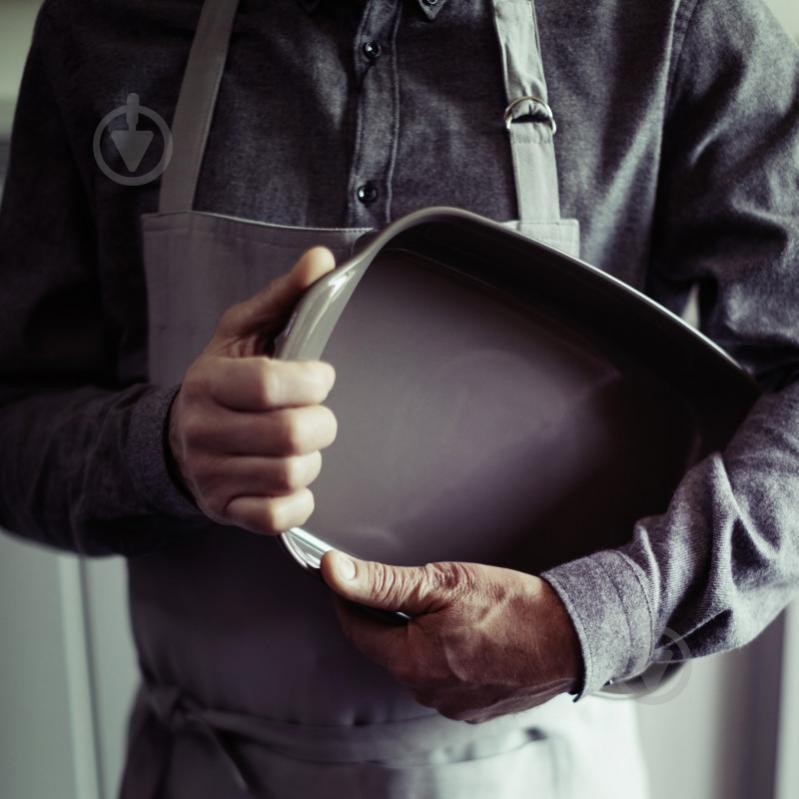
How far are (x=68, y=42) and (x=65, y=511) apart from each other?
0.33 meters

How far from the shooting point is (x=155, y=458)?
49cm

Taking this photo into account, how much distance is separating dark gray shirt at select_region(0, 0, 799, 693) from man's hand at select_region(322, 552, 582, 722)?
0.15 feet

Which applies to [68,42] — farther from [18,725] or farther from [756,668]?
[756,668]

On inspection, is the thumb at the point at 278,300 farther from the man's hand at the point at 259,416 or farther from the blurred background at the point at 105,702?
the blurred background at the point at 105,702

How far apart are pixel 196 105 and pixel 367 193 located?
0.13 metres

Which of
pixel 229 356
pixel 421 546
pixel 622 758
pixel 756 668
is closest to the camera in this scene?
pixel 229 356

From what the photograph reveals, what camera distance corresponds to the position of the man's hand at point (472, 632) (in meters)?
0.46

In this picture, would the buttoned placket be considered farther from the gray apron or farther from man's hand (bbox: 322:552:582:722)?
man's hand (bbox: 322:552:582:722)

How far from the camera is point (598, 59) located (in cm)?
56

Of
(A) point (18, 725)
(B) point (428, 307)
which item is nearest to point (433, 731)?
(B) point (428, 307)

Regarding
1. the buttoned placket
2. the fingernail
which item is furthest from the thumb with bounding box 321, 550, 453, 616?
the buttoned placket

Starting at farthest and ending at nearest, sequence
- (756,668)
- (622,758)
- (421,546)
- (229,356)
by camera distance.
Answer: (756,668)
(622,758)
(421,546)
(229,356)

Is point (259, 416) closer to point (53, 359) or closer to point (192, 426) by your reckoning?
point (192, 426)

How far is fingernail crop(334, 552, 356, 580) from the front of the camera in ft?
1.40
